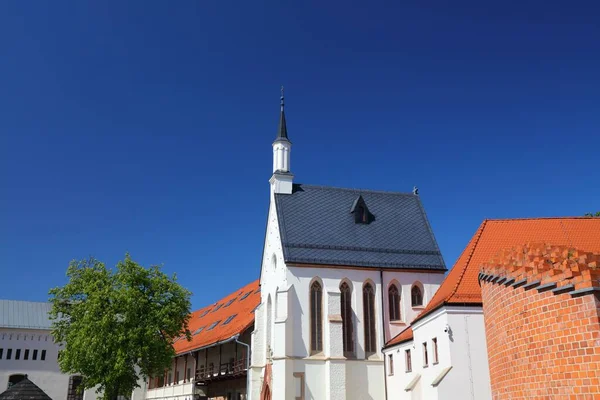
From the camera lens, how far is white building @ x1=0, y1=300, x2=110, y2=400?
163 feet

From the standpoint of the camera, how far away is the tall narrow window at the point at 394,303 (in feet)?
108

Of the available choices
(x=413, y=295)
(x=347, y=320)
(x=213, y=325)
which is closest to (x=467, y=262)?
(x=347, y=320)

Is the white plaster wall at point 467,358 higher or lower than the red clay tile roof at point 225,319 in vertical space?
lower

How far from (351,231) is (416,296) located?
17.6 feet

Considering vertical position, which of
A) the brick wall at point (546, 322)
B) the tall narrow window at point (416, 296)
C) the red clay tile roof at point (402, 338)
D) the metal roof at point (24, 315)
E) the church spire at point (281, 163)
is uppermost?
the church spire at point (281, 163)

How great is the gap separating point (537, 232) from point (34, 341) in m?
44.8

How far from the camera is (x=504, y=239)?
942 inches

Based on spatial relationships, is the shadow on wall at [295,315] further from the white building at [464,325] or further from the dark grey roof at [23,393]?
the dark grey roof at [23,393]

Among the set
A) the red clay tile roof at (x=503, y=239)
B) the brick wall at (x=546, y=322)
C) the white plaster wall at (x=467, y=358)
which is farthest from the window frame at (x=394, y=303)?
the brick wall at (x=546, y=322)

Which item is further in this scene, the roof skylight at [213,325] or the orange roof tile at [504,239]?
the roof skylight at [213,325]

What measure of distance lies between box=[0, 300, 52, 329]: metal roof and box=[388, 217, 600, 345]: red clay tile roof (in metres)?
41.0

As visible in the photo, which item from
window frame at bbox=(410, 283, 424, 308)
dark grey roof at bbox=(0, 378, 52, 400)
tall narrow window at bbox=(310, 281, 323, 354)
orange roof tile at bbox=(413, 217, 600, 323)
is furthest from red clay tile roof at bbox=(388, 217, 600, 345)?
dark grey roof at bbox=(0, 378, 52, 400)

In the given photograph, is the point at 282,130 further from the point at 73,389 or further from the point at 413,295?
the point at 73,389

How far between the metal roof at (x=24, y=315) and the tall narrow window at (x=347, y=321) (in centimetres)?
3177
